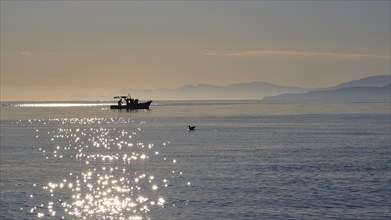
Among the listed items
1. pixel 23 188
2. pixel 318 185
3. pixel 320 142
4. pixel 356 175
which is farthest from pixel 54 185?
pixel 320 142

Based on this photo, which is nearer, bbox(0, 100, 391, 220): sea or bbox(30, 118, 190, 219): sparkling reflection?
bbox(0, 100, 391, 220): sea

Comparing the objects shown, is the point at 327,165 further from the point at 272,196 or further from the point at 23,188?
the point at 23,188

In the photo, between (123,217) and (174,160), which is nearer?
(123,217)

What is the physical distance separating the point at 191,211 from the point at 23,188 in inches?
695

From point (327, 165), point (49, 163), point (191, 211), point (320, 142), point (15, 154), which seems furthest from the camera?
point (320, 142)

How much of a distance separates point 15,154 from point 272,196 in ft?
157

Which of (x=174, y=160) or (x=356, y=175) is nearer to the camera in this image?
(x=356, y=175)

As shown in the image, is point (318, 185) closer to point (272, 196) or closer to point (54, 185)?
point (272, 196)

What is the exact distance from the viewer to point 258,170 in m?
64.0

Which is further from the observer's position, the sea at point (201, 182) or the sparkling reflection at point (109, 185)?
the sparkling reflection at point (109, 185)

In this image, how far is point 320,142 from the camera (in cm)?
10112

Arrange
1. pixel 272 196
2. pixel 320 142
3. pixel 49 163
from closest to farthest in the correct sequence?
1. pixel 272 196
2. pixel 49 163
3. pixel 320 142

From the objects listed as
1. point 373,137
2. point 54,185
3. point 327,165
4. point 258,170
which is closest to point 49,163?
point 54,185

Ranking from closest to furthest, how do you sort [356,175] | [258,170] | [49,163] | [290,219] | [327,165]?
[290,219]
[356,175]
[258,170]
[327,165]
[49,163]
